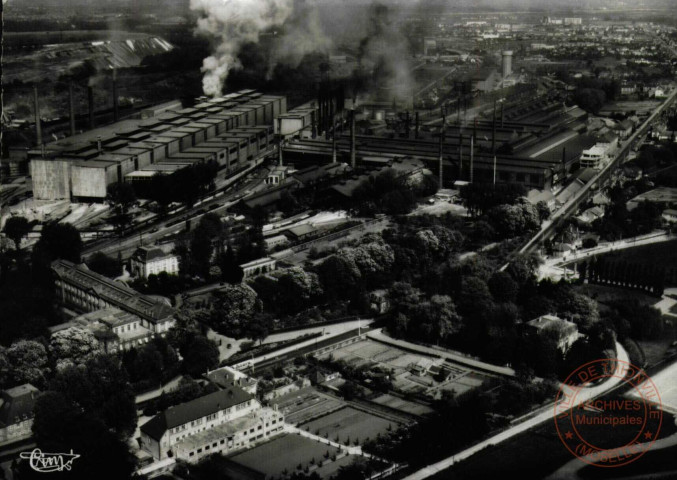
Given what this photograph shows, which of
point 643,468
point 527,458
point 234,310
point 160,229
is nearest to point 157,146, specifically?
point 160,229

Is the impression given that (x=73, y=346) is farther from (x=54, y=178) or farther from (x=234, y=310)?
(x=54, y=178)

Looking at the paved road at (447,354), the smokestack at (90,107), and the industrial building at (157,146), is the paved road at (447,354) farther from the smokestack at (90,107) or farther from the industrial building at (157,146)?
the smokestack at (90,107)

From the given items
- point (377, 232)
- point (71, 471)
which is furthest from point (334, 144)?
point (71, 471)

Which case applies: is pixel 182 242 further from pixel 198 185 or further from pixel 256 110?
pixel 256 110

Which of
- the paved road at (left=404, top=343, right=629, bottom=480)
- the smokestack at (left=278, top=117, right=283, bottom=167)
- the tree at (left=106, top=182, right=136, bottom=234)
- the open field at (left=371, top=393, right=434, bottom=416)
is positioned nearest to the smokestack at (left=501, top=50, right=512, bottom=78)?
the smokestack at (left=278, top=117, right=283, bottom=167)

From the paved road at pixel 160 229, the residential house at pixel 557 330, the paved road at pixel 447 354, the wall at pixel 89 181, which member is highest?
the wall at pixel 89 181

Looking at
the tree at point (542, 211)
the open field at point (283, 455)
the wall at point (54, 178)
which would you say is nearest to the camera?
the open field at point (283, 455)
